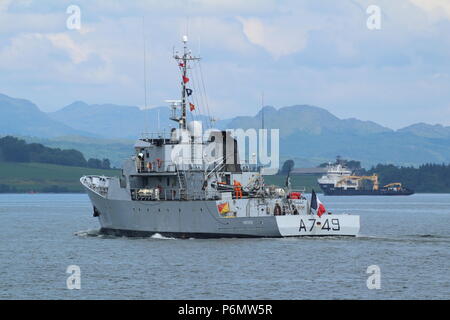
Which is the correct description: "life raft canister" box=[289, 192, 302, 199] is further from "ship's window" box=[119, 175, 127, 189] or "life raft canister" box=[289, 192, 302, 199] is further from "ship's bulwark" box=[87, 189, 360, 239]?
"ship's window" box=[119, 175, 127, 189]

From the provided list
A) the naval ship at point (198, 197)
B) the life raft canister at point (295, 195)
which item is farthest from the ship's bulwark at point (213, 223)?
the life raft canister at point (295, 195)

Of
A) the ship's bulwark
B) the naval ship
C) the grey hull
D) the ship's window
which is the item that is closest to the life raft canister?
the naval ship

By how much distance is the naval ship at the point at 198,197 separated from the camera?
5244cm

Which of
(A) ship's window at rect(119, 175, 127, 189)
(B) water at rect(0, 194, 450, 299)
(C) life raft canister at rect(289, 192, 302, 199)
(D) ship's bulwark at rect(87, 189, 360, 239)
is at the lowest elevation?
(B) water at rect(0, 194, 450, 299)

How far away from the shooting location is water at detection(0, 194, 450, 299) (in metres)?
37.2

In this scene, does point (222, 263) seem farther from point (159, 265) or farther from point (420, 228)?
point (420, 228)

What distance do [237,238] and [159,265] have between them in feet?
28.7

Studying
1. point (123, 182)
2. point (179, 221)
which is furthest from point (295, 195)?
point (123, 182)

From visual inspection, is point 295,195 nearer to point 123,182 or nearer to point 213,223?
point 213,223

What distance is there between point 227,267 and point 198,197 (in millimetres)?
11767

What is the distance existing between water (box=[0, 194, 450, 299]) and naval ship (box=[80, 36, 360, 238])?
2.98 ft

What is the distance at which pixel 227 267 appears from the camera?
1718 inches

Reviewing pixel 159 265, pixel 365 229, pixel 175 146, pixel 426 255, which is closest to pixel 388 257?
pixel 426 255

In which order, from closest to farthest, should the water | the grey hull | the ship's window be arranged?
the water → the grey hull → the ship's window
